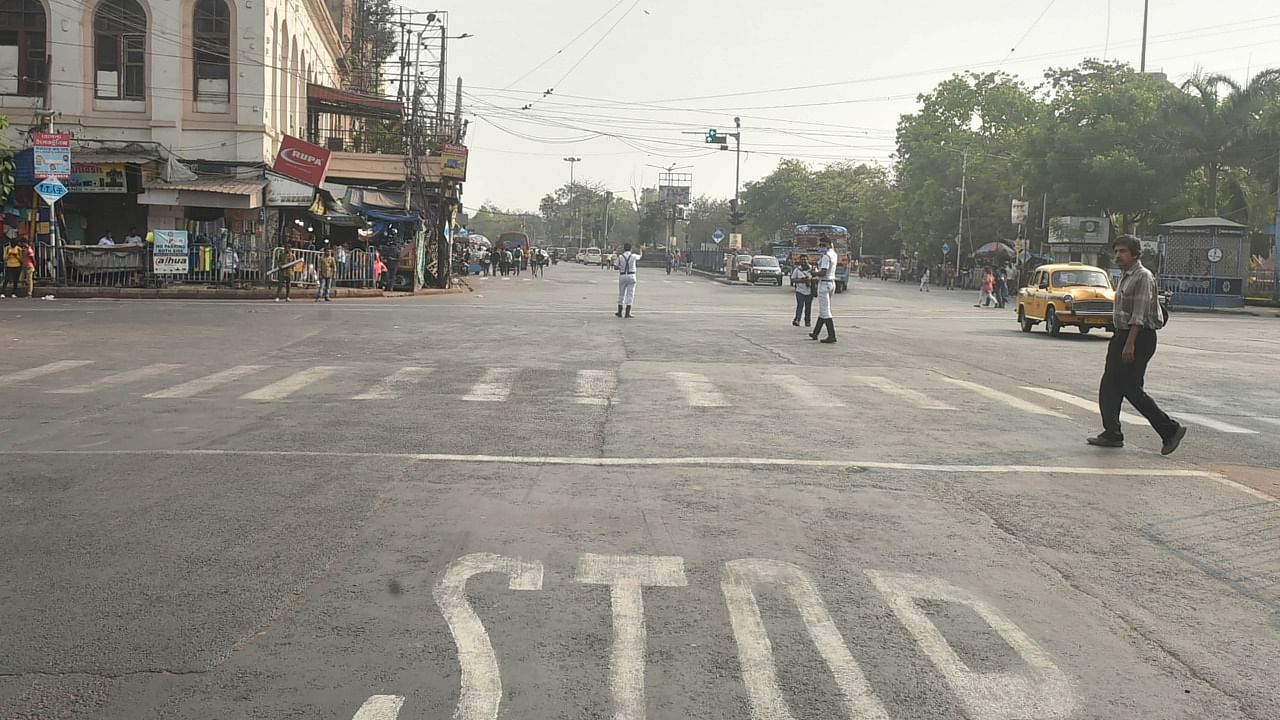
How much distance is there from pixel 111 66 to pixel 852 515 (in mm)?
33923

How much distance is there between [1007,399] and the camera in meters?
13.3

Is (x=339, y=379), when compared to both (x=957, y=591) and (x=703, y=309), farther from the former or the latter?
(x=703, y=309)

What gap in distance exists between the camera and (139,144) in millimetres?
33906

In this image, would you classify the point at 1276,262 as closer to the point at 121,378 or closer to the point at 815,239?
the point at 815,239

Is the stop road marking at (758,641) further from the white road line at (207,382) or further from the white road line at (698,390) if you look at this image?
the white road line at (207,382)

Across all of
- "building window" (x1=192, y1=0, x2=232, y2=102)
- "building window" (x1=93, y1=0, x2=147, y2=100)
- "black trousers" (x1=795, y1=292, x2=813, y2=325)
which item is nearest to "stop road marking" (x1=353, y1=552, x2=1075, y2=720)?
"black trousers" (x1=795, y1=292, x2=813, y2=325)

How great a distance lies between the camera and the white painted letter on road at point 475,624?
4180 mm

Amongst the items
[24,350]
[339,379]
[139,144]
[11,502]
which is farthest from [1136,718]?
[139,144]

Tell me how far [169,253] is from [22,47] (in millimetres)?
8491

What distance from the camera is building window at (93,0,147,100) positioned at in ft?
114

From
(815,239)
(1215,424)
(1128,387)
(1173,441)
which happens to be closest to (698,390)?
(1128,387)

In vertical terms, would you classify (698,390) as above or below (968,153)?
Result: below

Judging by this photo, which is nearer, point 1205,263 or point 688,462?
point 688,462

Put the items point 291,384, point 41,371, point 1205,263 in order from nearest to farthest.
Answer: point 291,384 < point 41,371 < point 1205,263
